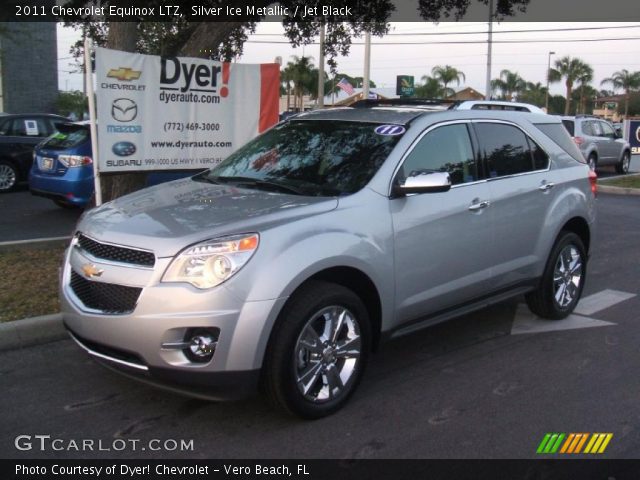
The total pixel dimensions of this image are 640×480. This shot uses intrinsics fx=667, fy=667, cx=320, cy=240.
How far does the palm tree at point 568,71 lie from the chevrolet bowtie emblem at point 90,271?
69.2 meters

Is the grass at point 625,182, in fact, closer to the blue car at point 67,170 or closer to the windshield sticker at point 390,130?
the blue car at point 67,170

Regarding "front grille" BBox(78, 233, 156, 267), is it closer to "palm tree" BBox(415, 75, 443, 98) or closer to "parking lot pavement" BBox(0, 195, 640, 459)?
"parking lot pavement" BBox(0, 195, 640, 459)

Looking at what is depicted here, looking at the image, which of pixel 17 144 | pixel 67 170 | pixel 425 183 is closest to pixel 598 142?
pixel 67 170

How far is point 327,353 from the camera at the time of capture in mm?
Result: 3857

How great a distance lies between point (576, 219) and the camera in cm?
591

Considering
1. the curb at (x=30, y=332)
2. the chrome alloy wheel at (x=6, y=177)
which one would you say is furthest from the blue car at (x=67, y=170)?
the curb at (x=30, y=332)

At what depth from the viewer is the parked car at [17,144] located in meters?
13.2

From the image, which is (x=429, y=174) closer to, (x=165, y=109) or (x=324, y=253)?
(x=324, y=253)

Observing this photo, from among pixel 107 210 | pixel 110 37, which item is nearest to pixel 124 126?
pixel 110 37

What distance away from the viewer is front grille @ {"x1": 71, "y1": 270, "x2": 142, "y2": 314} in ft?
11.5

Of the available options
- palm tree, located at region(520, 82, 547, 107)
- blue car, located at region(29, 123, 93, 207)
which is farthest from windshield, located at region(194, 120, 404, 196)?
palm tree, located at region(520, 82, 547, 107)
